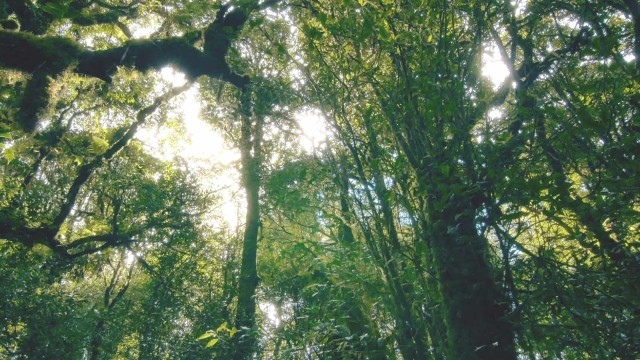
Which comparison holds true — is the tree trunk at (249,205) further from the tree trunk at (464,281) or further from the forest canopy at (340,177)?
the tree trunk at (464,281)

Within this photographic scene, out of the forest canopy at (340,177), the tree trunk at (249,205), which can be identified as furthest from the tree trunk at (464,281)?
the tree trunk at (249,205)

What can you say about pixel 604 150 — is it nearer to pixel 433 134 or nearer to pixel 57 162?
pixel 433 134

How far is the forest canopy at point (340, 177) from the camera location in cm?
201

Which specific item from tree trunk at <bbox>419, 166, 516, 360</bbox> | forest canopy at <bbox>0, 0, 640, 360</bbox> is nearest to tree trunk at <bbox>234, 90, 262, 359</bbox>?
forest canopy at <bbox>0, 0, 640, 360</bbox>

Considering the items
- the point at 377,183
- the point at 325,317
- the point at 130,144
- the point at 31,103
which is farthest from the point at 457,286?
the point at 130,144

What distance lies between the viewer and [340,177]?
283cm

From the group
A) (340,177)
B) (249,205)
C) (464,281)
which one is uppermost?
(249,205)

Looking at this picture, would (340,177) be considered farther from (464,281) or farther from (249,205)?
(249,205)

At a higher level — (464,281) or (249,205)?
(249,205)

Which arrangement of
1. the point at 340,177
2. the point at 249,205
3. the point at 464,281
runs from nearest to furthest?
the point at 464,281, the point at 340,177, the point at 249,205

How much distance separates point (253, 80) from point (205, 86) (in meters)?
5.09

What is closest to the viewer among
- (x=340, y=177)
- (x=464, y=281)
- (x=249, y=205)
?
(x=464, y=281)

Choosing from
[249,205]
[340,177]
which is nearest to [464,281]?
[340,177]

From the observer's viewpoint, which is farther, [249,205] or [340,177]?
[249,205]
